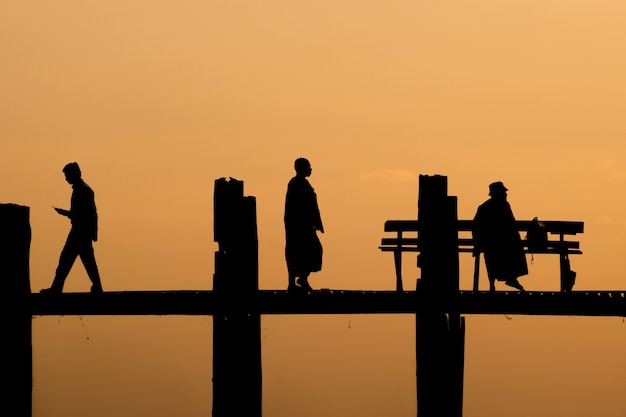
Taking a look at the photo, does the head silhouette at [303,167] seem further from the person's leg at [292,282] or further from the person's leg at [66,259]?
the person's leg at [66,259]

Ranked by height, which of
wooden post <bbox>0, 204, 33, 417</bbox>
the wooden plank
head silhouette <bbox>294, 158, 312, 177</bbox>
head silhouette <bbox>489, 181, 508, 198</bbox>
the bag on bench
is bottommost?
wooden post <bbox>0, 204, 33, 417</bbox>

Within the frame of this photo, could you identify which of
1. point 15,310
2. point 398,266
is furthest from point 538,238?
point 15,310

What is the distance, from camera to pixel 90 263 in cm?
1408

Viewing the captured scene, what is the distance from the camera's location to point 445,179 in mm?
13508

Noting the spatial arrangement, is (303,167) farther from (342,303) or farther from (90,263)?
(90,263)

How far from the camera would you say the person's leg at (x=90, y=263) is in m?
14.0

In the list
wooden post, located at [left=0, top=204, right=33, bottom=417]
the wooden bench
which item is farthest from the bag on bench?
wooden post, located at [left=0, top=204, right=33, bottom=417]

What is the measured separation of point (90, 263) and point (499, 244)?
14.4 feet

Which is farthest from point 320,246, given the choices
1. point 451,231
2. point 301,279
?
point 451,231

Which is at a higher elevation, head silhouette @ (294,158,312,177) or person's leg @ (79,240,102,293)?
head silhouette @ (294,158,312,177)

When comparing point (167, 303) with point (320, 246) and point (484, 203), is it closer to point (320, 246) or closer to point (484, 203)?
point (320, 246)

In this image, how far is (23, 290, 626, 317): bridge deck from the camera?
535 inches

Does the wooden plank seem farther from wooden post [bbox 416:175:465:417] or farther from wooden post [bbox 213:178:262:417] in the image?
wooden post [bbox 213:178:262:417]

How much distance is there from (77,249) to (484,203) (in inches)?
177
